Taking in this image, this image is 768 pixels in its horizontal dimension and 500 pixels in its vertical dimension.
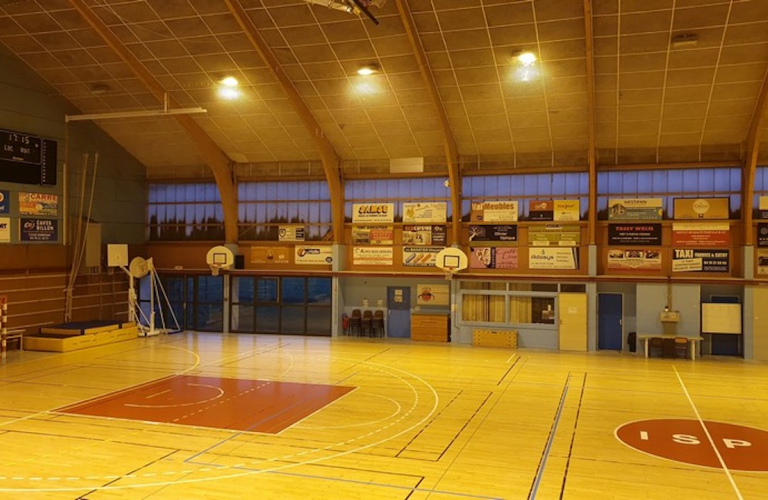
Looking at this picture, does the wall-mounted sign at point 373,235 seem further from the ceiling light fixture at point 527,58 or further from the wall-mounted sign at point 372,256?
the ceiling light fixture at point 527,58

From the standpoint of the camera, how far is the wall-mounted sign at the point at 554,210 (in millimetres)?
23766

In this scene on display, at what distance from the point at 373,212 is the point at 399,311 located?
423 cm

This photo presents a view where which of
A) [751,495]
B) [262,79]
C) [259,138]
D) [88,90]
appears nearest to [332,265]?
[259,138]

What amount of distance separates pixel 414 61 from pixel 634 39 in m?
6.40

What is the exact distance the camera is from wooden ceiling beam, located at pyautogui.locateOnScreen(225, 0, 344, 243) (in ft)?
61.2

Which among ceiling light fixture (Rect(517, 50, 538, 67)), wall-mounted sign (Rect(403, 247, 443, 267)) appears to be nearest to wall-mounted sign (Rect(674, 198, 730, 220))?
ceiling light fixture (Rect(517, 50, 538, 67))

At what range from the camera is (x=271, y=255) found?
27359mm

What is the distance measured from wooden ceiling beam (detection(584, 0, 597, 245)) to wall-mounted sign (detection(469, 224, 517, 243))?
2.90 metres

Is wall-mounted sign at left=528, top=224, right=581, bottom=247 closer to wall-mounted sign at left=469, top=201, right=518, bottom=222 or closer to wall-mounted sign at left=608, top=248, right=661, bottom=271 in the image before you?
wall-mounted sign at left=469, top=201, right=518, bottom=222

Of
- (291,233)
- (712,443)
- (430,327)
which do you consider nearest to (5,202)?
(291,233)

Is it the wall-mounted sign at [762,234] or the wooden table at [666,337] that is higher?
the wall-mounted sign at [762,234]

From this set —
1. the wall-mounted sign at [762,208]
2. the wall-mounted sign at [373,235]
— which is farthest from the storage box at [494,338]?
the wall-mounted sign at [762,208]

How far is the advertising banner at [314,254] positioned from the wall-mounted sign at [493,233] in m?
6.01

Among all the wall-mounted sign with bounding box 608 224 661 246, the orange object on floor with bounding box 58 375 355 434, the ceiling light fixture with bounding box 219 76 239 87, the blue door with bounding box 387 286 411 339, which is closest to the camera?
the orange object on floor with bounding box 58 375 355 434
